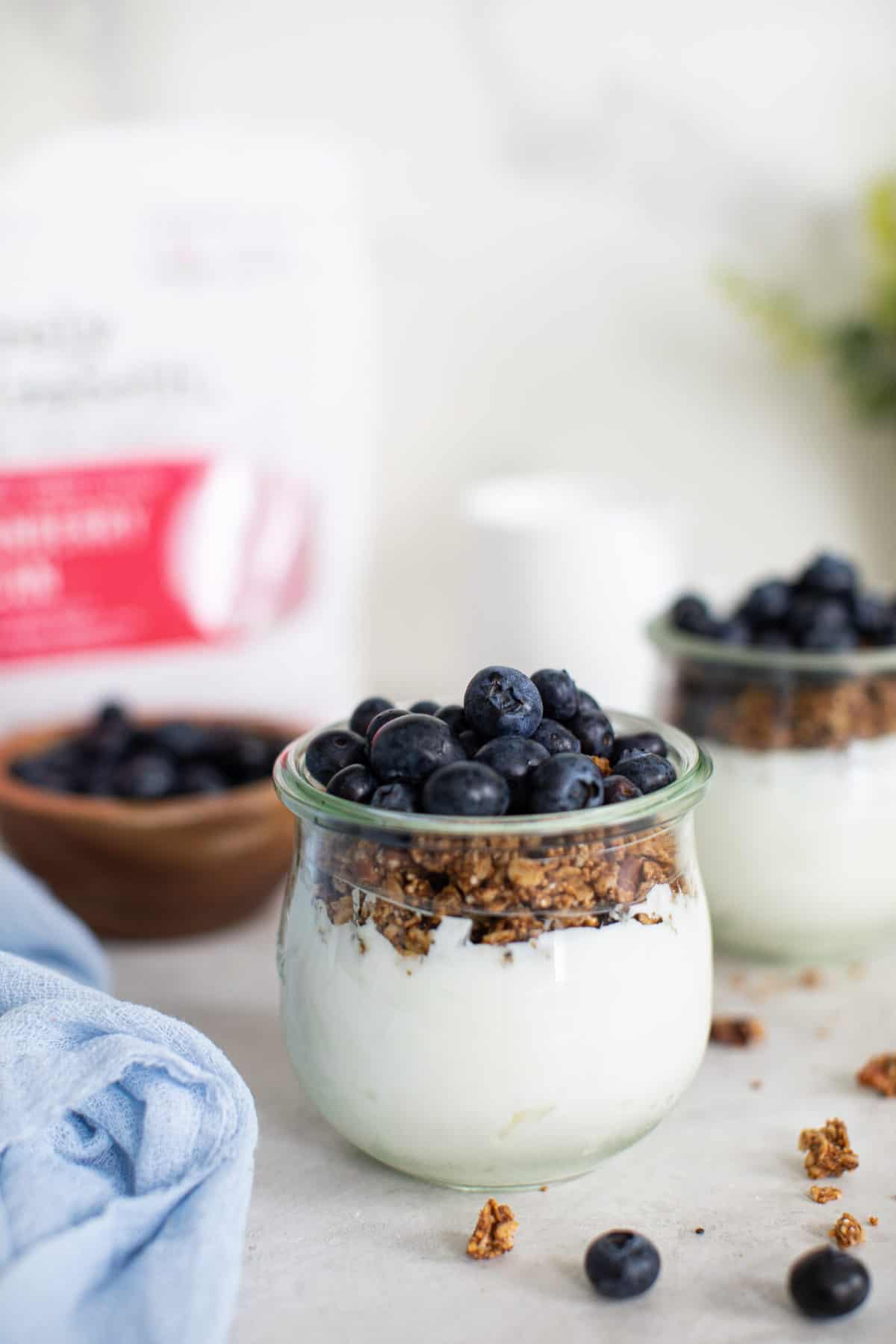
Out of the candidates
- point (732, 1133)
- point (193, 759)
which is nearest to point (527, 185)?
point (193, 759)

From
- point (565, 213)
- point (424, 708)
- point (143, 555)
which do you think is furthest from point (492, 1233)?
point (565, 213)

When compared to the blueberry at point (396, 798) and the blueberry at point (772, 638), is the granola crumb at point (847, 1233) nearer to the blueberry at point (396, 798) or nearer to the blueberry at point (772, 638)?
the blueberry at point (396, 798)

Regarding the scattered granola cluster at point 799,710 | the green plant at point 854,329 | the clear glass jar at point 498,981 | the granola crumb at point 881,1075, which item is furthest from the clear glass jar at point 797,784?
the green plant at point 854,329

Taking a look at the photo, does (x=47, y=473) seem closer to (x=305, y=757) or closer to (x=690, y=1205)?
(x=305, y=757)

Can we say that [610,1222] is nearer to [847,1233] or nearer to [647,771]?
[847,1233]

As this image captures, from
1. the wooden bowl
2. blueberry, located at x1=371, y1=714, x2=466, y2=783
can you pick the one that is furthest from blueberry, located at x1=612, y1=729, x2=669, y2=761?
the wooden bowl

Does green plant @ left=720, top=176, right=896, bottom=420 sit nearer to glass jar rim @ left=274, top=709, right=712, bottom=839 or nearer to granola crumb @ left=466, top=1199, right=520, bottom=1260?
glass jar rim @ left=274, top=709, right=712, bottom=839
